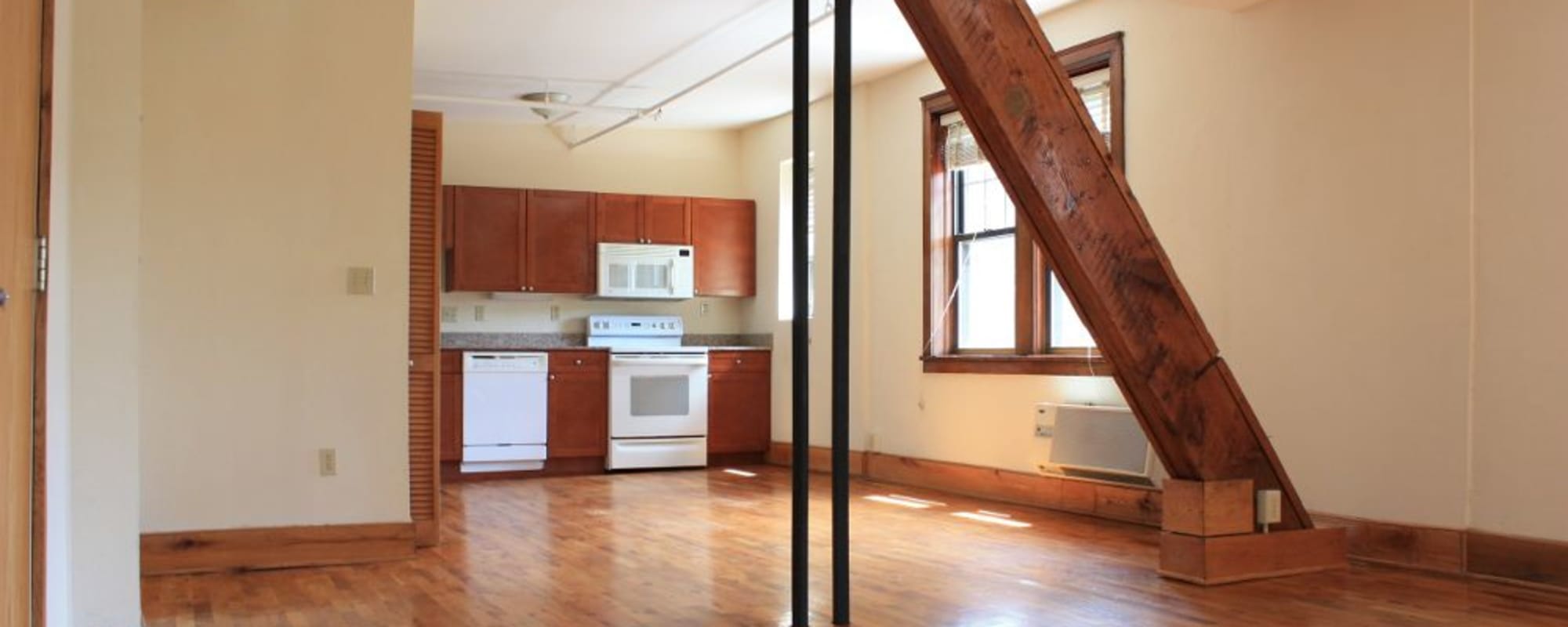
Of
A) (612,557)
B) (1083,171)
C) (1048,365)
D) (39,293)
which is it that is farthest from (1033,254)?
(39,293)

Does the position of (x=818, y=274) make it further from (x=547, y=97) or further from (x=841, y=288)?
(x=841, y=288)

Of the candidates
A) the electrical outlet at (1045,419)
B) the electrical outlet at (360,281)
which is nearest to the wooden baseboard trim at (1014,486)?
the electrical outlet at (1045,419)

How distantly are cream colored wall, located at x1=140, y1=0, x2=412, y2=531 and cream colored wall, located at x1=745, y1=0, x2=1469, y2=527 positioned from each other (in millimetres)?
3268

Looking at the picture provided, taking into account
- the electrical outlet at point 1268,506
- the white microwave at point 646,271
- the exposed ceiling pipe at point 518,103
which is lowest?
the electrical outlet at point 1268,506

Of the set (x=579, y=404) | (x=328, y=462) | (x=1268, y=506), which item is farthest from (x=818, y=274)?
(x=1268, y=506)

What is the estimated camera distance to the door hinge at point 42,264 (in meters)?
2.38

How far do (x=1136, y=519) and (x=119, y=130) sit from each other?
4420 mm

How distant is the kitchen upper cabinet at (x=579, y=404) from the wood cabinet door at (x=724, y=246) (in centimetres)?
113

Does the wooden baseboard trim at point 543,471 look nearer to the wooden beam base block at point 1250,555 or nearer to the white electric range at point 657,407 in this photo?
the white electric range at point 657,407

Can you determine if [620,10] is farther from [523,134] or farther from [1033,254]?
[523,134]

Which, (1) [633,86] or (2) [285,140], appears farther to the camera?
(1) [633,86]

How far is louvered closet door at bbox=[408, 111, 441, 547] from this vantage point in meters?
5.29

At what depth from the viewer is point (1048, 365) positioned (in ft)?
21.1

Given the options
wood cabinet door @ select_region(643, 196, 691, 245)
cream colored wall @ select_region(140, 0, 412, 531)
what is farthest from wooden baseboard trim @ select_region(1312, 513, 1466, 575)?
wood cabinet door @ select_region(643, 196, 691, 245)
